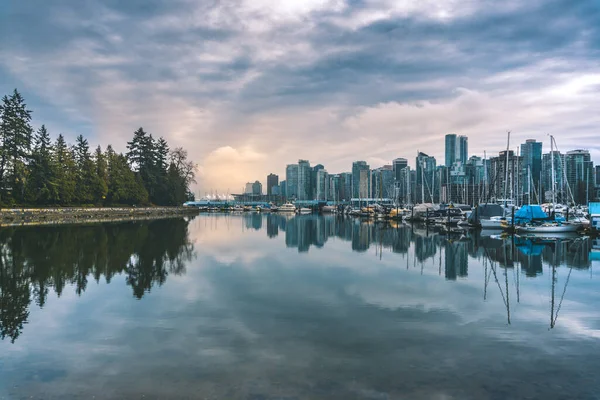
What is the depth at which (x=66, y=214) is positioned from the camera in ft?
240

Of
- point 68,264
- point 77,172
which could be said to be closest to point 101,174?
point 77,172

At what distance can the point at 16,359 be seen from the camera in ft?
33.2

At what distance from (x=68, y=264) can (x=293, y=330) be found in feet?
57.0

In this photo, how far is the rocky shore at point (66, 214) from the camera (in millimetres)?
61406

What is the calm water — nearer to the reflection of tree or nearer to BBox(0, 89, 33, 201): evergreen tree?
the reflection of tree

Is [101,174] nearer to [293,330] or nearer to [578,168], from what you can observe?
[293,330]

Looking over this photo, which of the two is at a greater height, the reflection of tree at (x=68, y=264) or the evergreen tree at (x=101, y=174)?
the evergreen tree at (x=101, y=174)

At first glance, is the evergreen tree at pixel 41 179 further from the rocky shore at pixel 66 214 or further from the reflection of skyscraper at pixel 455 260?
the reflection of skyscraper at pixel 455 260

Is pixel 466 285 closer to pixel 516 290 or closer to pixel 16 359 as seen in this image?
pixel 516 290

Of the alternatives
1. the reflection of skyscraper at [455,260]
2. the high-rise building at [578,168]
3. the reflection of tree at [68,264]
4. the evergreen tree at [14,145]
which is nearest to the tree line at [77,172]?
the evergreen tree at [14,145]

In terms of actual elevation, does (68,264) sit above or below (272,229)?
above

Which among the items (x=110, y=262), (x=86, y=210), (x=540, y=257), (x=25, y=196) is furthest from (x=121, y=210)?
(x=540, y=257)

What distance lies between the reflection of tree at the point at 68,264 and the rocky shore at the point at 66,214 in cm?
2615

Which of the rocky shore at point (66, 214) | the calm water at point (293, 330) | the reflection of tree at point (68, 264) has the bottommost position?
the calm water at point (293, 330)
